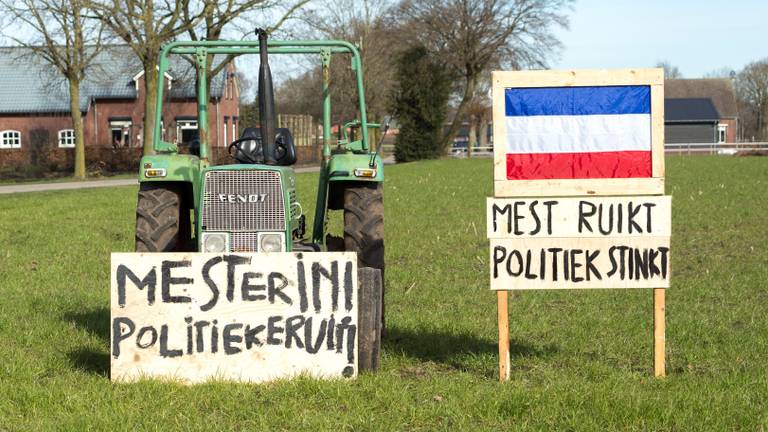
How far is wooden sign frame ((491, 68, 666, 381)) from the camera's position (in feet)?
22.3

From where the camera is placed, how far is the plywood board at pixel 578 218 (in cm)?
686

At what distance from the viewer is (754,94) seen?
373ft

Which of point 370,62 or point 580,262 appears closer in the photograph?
point 580,262

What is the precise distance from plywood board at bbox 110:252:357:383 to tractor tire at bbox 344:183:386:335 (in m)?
1.63

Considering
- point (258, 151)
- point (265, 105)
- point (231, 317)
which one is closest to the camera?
point (231, 317)

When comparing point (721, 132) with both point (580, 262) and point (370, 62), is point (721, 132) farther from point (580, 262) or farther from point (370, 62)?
point (580, 262)

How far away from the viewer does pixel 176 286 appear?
6.67m

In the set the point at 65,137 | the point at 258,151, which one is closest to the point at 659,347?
the point at 258,151

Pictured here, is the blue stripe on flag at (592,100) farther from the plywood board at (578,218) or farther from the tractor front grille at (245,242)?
the tractor front grille at (245,242)

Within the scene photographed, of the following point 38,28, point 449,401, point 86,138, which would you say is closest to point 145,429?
point 449,401

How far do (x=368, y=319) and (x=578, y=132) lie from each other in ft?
5.76

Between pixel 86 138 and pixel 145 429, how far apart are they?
180ft

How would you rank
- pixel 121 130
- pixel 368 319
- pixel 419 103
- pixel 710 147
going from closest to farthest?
pixel 368 319 → pixel 121 130 → pixel 419 103 → pixel 710 147

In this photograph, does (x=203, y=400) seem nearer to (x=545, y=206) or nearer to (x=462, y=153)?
(x=545, y=206)
